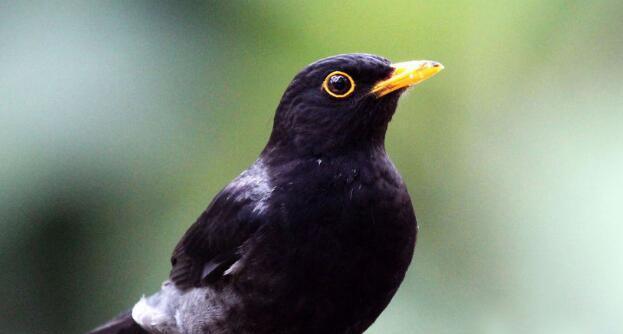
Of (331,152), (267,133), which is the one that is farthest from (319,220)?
(267,133)

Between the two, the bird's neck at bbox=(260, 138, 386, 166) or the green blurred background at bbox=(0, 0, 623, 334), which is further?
the green blurred background at bbox=(0, 0, 623, 334)

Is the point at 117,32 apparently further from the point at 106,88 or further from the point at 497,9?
the point at 497,9

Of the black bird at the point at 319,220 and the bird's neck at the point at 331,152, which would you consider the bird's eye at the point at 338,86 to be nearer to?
the black bird at the point at 319,220

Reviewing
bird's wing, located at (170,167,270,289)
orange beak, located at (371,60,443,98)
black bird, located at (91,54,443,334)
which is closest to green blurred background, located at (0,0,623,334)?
bird's wing, located at (170,167,270,289)

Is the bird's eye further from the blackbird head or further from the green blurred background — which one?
the green blurred background

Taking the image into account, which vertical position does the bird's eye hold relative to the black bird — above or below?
above

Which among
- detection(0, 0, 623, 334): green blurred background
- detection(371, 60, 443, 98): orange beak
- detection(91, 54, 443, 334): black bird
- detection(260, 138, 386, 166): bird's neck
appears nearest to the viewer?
detection(91, 54, 443, 334): black bird
